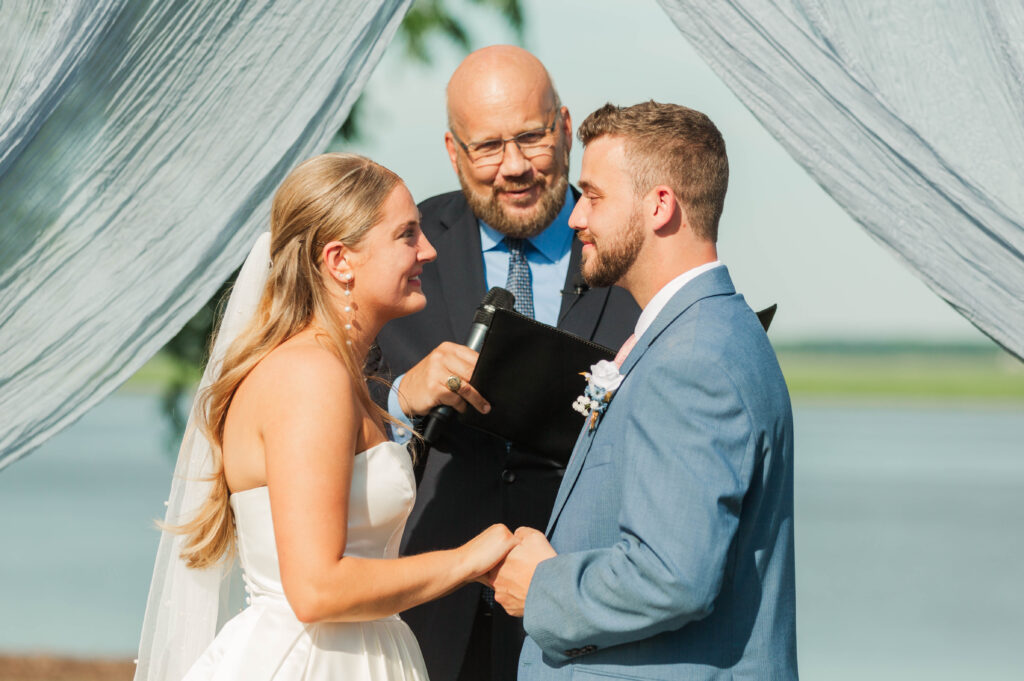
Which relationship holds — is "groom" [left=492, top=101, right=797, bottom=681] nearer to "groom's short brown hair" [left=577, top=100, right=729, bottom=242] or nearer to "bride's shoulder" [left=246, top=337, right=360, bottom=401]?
"groom's short brown hair" [left=577, top=100, right=729, bottom=242]

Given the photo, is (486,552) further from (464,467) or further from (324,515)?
(464,467)

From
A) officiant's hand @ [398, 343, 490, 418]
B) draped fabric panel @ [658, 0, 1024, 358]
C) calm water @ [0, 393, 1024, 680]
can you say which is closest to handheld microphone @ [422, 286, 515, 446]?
officiant's hand @ [398, 343, 490, 418]

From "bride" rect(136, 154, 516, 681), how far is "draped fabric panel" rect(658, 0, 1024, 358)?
98 cm

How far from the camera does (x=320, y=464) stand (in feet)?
6.91

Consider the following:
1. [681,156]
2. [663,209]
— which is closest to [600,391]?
[663,209]

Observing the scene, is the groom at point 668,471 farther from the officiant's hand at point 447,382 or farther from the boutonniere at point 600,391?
the officiant's hand at point 447,382

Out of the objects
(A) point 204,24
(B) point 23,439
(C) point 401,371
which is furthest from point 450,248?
(B) point 23,439

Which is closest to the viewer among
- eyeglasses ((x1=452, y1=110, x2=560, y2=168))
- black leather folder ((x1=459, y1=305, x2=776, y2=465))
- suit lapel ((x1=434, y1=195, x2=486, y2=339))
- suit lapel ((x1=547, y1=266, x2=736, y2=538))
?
suit lapel ((x1=547, y1=266, x2=736, y2=538))

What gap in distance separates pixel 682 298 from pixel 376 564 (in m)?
0.81

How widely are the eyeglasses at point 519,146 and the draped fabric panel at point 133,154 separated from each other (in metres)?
0.57

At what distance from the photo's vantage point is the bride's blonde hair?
237 cm

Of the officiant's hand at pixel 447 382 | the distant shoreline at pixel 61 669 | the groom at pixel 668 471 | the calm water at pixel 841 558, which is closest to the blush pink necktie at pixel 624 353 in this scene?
the groom at pixel 668 471

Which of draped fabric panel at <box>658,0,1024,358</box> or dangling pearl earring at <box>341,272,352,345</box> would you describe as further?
draped fabric panel at <box>658,0,1024,358</box>

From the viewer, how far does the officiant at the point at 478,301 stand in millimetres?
2928
